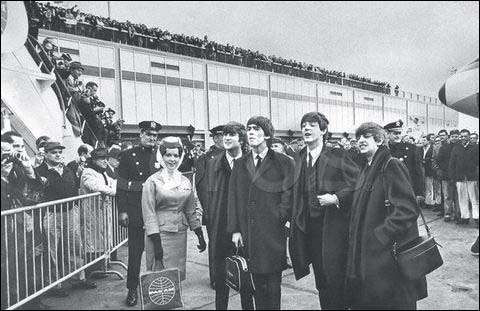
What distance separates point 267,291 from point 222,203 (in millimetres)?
1047

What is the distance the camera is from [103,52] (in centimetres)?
2258

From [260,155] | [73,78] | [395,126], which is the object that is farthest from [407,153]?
[73,78]

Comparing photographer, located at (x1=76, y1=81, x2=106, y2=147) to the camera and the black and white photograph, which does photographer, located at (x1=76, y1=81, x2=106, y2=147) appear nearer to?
the black and white photograph

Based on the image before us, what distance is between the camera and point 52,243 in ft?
15.4

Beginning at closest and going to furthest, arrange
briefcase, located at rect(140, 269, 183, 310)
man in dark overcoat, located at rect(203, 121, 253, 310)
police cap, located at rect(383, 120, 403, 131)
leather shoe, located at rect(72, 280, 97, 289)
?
briefcase, located at rect(140, 269, 183, 310)
man in dark overcoat, located at rect(203, 121, 253, 310)
leather shoe, located at rect(72, 280, 97, 289)
police cap, located at rect(383, 120, 403, 131)

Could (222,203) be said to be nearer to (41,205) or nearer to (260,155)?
(260,155)

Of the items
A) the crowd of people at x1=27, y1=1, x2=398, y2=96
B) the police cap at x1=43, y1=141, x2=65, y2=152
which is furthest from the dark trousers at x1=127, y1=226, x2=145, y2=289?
the crowd of people at x1=27, y1=1, x2=398, y2=96

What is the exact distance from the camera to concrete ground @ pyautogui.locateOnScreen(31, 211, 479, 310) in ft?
14.0

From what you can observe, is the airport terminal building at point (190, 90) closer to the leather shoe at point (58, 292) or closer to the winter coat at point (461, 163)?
the winter coat at point (461, 163)

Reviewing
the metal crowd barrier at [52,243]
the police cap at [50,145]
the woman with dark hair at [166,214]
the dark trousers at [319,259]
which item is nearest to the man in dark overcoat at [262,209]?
the dark trousers at [319,259]

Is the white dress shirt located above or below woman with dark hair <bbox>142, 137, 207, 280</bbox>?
above

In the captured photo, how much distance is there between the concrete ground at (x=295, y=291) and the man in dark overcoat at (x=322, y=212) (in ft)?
2.91

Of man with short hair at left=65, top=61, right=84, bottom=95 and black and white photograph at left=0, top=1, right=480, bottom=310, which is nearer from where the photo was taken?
black and white photograph at left=0, top=1, right=480, bottom=310

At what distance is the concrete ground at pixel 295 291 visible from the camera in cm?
426
